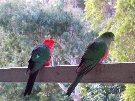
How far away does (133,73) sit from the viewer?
3.40ft

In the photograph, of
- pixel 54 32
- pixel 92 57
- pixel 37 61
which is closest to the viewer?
pixel 92 57

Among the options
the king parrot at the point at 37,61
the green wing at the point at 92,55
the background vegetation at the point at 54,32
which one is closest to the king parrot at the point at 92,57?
the green wing at the point at 92,55

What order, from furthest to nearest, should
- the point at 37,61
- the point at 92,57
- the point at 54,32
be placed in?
the point at 54,32 → the point at 37,61 → the point at 92,57

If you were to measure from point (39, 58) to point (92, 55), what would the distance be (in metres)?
0.31

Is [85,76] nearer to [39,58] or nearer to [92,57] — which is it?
[92,57]

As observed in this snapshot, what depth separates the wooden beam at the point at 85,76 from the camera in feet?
3.47

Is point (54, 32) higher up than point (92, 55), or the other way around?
point (92, 55)

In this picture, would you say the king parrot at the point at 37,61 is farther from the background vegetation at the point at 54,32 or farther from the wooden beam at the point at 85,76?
the background vegetation at the point at 54,32

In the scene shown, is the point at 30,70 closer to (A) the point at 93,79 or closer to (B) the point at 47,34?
(A) the point at 93,79

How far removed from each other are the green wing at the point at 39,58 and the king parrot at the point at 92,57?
0.82 feet

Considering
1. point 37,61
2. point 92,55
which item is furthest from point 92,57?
point 37,61

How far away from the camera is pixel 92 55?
115 cm

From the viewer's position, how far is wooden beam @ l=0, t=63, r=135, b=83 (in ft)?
3.47

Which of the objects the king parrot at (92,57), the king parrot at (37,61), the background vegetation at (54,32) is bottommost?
the background vegetation at (54,32)
